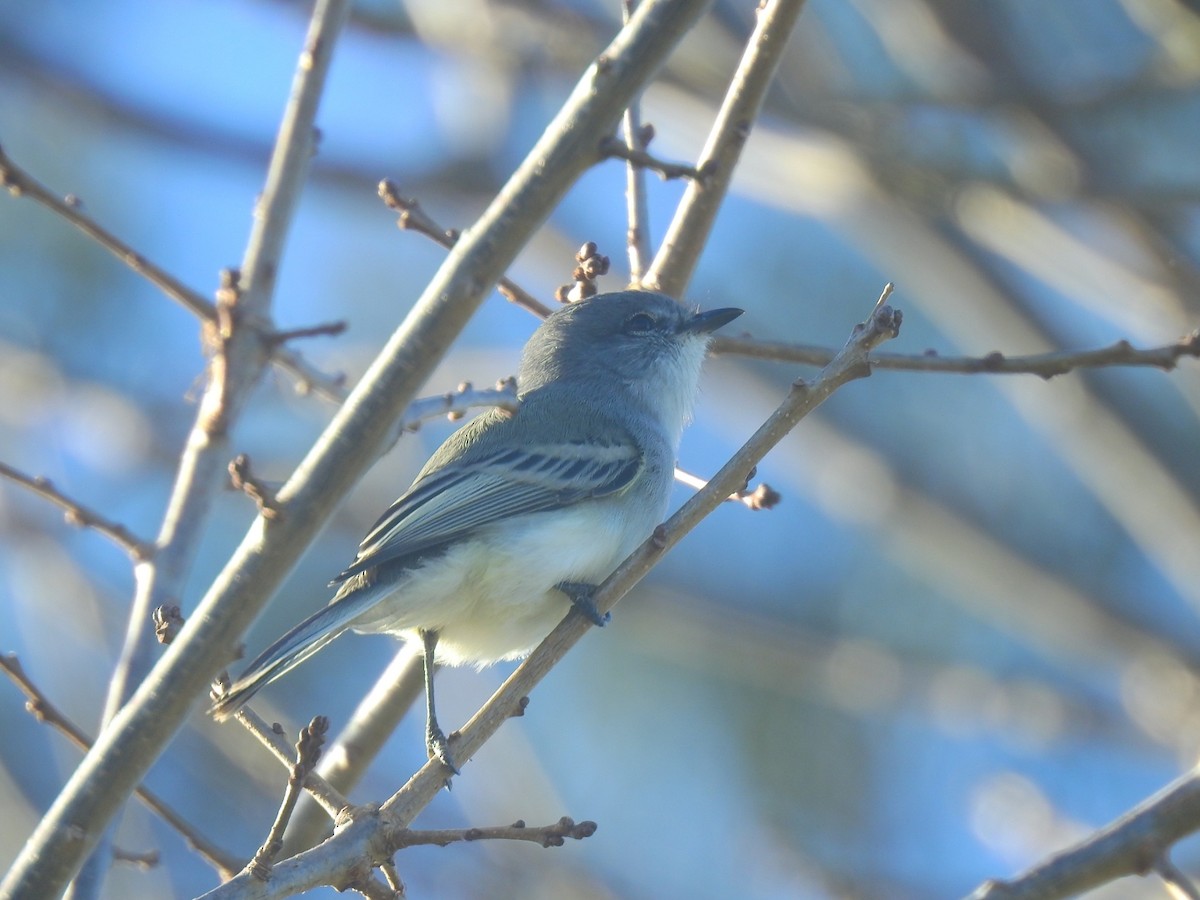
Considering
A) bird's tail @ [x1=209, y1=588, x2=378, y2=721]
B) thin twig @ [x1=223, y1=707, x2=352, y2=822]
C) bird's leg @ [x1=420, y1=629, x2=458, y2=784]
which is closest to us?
thin twig @ [x1=223, y1=707, x2=352, y2=822]

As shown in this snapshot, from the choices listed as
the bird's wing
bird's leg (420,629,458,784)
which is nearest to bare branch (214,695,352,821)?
bird's leg (420,629,458,784)

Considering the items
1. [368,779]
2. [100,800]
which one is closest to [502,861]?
[368,779]

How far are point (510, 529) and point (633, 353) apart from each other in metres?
1.40

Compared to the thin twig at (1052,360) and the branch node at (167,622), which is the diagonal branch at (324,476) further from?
the thin twig at (1052,360)

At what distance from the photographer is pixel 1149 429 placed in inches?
261

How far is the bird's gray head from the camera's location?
5023 millimetres

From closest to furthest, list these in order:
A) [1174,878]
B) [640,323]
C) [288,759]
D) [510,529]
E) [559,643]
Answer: [1174,878]
[288,759]
[559,643]
[510,529]
[640,323]

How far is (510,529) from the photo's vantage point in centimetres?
399

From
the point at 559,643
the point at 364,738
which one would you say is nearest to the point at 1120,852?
the point at 559,643

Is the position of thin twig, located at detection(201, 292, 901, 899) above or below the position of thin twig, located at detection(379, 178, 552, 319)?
below

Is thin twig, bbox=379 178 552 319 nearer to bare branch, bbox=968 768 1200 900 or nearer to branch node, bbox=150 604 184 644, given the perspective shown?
branch node, bbox=150 604 184 644

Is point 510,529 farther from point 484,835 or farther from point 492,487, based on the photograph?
point 484,835

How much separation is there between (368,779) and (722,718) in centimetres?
364

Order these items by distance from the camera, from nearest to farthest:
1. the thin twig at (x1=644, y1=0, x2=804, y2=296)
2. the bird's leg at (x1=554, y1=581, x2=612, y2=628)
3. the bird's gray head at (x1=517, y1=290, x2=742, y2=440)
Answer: the bird's leg at (x1=554, y1=581, x2=612, y2=628) < the thin twig at (x1=644, y1=0, x2=804, y2=296) < the bird's gray head at (x1=517, y1=290, x2=742, y2=440)
